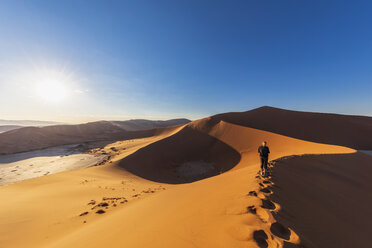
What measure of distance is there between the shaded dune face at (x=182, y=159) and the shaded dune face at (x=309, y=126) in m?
6.45

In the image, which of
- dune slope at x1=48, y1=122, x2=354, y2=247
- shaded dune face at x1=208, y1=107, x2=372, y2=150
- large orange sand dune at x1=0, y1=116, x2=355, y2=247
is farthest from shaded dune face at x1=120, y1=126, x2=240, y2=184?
dune slope at x1=48, y1=122, x2=354, y2=247

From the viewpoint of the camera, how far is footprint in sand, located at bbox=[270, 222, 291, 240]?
1.93 meters

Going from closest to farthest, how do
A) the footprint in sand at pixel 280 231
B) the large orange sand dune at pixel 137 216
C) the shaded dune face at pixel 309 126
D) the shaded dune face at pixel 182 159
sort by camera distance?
the footprint in sand at pixel 280 231 → the large orange sand dune at pixel 137 216 → the shaded dune face at pixel 182 159 → the shaded dune face at pixel 309 126

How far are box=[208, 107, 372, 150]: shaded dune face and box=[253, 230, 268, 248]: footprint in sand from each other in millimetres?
18647

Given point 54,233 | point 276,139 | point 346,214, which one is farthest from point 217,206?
point 276,139

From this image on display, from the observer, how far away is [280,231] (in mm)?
2006

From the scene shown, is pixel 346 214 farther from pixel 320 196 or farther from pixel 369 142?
pixel 369 142

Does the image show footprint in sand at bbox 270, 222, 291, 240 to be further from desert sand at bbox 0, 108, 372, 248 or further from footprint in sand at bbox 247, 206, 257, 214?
footprint in sand at bbox 247, 206, 257, 214

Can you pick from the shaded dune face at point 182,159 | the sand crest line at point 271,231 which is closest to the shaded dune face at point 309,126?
the shaded dune face at point 182,159

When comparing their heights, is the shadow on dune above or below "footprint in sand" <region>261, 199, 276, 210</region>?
below

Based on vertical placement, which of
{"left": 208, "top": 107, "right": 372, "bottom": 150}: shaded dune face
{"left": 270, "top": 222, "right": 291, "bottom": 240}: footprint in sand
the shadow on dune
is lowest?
the shadow on dune

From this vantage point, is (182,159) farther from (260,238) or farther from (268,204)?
(260,238)

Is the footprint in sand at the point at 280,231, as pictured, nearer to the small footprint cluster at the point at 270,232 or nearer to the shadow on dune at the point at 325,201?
the small footprint cluster at the point at 270,232

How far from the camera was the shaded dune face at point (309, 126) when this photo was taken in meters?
15.5
